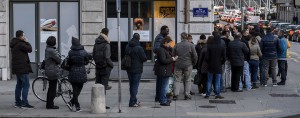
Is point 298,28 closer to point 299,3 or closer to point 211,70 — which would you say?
point 211,70

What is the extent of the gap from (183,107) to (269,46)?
5073 mm

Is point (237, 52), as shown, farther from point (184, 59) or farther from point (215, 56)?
point (184, 59)

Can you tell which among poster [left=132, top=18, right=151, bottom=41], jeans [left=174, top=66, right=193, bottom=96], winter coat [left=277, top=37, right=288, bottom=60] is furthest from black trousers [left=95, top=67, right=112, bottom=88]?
winter coat [left=277, top=37, right=288, bottom=60]

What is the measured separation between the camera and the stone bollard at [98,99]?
14.4 m

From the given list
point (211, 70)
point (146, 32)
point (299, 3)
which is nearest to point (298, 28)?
point (146, 32)

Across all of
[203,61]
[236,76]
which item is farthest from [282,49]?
[203,61]

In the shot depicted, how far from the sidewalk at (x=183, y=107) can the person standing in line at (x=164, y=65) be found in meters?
0.39

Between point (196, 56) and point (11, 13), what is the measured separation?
7735 mm

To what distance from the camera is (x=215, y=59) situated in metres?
17.0

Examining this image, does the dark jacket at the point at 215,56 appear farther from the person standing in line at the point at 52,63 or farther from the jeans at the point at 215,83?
the person standing in line at the point at 52,63

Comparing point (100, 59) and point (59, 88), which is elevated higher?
point (100, 59)

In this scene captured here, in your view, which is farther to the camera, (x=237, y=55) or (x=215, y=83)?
(x=237, y=55)

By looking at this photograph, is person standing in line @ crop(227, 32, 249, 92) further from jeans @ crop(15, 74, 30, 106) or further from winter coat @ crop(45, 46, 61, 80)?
jeans @ crop(15, 74, 30, 106)

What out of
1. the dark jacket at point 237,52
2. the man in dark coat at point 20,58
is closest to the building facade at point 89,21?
the dark jacket at point 237,52
